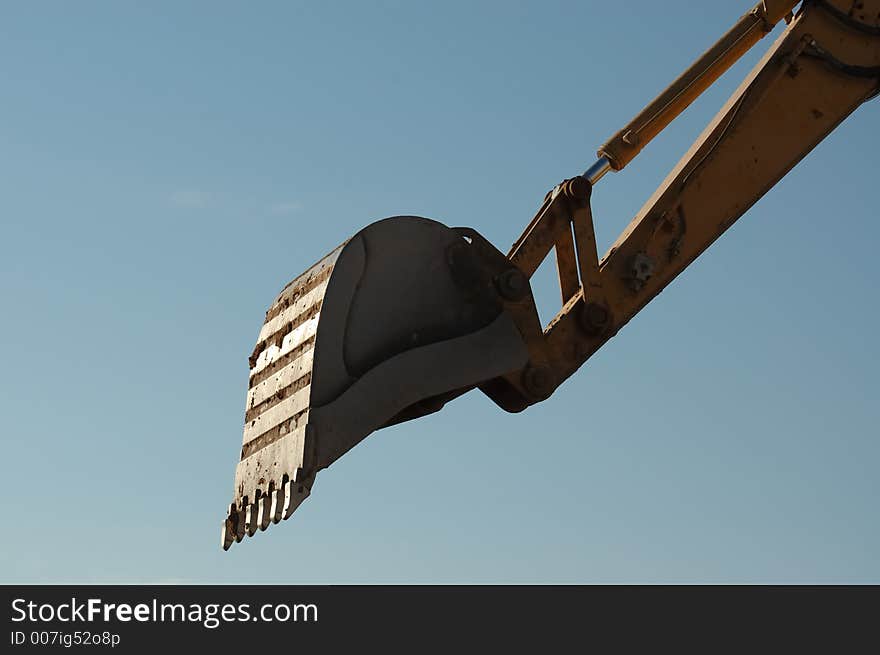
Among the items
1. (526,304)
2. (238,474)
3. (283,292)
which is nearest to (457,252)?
(526,304)

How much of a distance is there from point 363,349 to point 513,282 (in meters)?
0.89

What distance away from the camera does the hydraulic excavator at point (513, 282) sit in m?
6.66

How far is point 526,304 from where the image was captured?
722 cm

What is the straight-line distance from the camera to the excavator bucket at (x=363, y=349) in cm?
656

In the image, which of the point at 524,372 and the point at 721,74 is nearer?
the point at 524,372

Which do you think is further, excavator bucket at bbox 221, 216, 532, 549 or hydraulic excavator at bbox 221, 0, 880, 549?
hydraulic excavator at bbox 221, 0, 880, 549

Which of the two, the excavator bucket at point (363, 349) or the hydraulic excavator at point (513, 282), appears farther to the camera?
the hydraulic excavator at point (513, 282)

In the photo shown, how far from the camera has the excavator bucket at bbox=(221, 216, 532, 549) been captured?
6562 mm

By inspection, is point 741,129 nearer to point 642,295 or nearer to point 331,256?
point 642,295

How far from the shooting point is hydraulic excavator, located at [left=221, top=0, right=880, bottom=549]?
6.66 m

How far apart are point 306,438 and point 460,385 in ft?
2.86

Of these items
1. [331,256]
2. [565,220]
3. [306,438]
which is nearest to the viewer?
[306,438]

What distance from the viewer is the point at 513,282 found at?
7.16 m

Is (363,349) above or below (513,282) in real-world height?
Result: below
